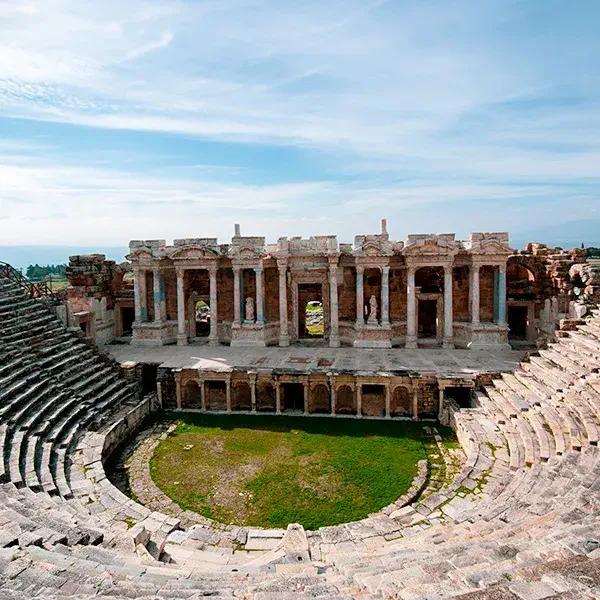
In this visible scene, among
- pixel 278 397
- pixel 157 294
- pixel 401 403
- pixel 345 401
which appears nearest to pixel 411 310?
pixel 401 403

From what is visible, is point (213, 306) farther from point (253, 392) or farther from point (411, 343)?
point (411, 343)

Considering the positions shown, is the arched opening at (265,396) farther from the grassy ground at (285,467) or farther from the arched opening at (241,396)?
the grassy ground at (285,467)

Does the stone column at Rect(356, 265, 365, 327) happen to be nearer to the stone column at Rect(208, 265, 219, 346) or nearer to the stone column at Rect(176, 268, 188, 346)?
the stone column at Rect(208, 265, 219, 346)

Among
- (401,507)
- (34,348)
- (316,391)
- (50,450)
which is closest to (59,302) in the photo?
(34,348)

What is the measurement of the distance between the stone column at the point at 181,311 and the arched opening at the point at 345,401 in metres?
9.40

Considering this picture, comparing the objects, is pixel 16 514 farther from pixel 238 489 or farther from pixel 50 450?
pixel 238 489

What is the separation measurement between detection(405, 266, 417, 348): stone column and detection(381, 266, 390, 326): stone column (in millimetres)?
966

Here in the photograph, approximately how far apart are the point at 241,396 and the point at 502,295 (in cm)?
1279

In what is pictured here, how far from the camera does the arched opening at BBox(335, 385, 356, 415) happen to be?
1867 centimetres

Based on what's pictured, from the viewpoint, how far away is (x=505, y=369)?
719 inches

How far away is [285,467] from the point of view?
14016mm

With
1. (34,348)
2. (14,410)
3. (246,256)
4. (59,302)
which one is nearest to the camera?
(14,410)

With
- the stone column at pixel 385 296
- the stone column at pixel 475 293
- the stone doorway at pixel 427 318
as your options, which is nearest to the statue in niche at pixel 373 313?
the stone column at pixel 385 296

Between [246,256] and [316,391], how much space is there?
7.98m
